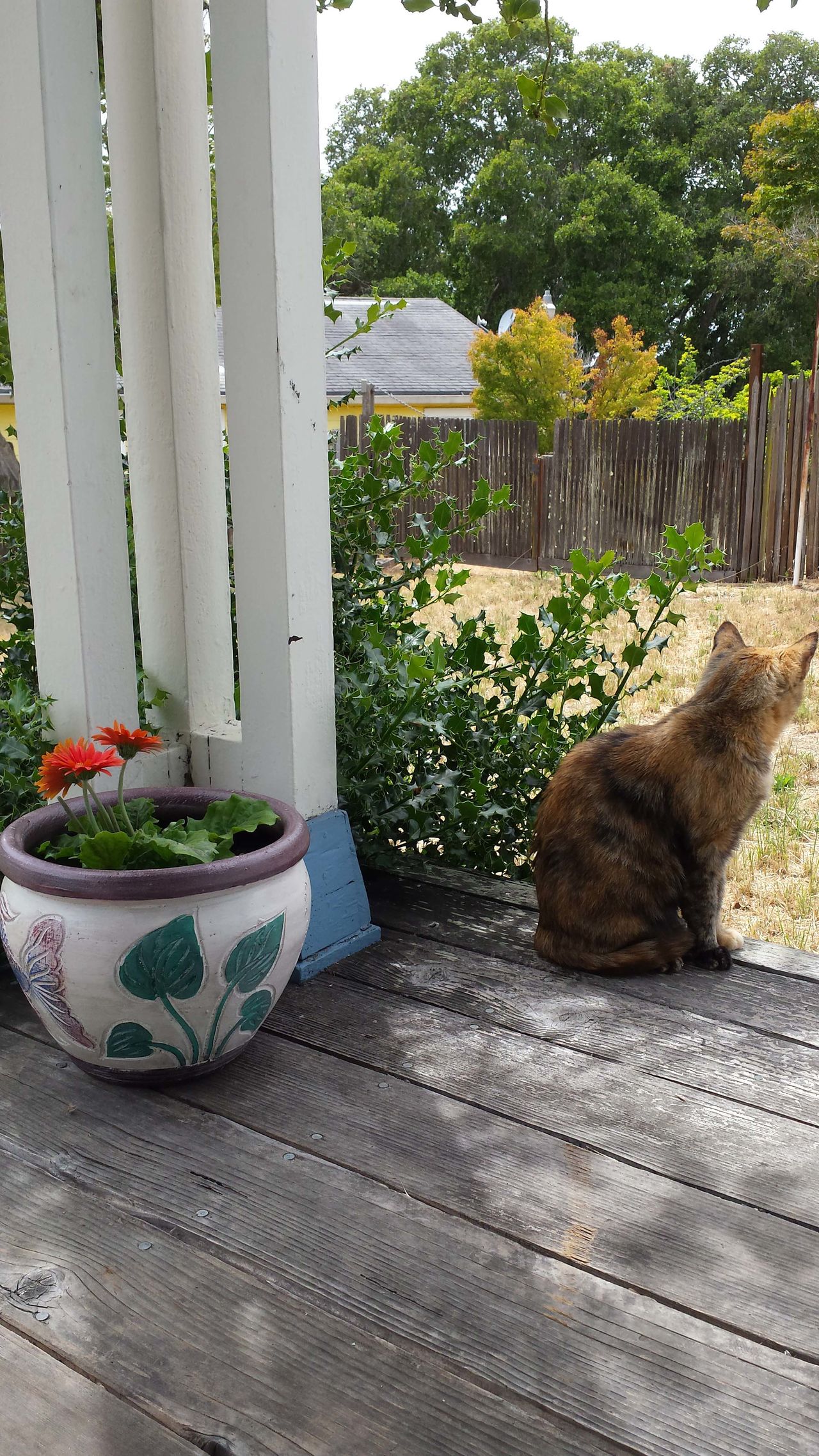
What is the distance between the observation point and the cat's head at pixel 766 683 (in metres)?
2.43

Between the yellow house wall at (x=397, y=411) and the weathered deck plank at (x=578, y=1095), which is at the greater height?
the yellow house wall at (x=397, y=411)

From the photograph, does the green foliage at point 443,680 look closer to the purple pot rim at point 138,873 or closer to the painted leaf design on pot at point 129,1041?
the purple pot rim at point 138,873

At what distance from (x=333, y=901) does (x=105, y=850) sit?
0.70 m

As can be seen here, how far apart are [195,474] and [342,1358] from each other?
182 cm

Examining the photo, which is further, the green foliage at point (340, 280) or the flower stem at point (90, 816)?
the green foliage at point (340, 280)

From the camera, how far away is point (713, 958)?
7.82 ft

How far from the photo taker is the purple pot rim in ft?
5.67

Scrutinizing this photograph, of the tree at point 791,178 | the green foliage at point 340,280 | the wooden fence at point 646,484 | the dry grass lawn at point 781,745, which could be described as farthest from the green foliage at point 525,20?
the tree at point 791,178

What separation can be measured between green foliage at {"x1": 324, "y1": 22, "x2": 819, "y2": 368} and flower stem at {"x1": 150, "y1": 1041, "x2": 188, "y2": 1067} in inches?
1560

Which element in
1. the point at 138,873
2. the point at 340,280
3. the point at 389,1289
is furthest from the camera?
the point at 340,280

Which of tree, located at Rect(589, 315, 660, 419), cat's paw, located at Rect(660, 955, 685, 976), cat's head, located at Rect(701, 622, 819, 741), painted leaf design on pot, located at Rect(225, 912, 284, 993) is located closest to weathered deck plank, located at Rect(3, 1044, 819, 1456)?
painted leaf design on pot, located at Rect(225, 912, 284, 993)

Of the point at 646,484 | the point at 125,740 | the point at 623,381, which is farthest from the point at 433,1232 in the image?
the point at 623,381

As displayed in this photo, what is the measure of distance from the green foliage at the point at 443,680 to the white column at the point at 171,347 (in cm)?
36

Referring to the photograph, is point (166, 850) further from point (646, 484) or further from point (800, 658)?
point (646, 484)
